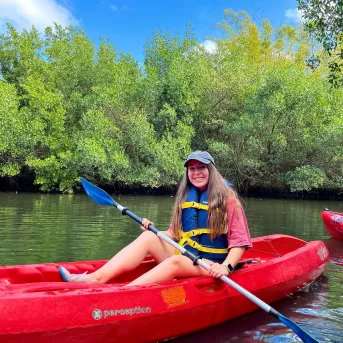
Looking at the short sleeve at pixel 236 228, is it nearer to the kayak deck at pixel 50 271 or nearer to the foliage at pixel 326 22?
the kayak deck at pixel 50 271

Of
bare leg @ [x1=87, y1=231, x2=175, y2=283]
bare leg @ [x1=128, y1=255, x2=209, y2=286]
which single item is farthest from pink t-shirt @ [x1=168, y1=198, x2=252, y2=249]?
bare leg @ [x1=87, y1=231, x2=175, y2=283]

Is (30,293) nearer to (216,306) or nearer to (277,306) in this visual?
(216,306)

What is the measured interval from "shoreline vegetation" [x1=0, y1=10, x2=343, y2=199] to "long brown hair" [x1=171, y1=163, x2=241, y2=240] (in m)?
14.2

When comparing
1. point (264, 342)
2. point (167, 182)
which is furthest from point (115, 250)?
point (167, 182)

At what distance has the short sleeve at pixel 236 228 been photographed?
338 cm

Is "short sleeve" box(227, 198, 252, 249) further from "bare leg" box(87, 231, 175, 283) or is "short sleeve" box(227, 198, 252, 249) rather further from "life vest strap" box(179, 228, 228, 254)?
"bare leg" box(87, 231, 175, 283)

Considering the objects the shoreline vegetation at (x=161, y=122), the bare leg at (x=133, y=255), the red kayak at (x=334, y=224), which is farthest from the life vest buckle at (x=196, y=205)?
the shoreline vegetation at (x=161, y=122)

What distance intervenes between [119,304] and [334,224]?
577cm

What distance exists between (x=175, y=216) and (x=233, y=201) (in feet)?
1.61

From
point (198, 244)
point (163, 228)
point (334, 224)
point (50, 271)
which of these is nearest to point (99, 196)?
point (50, 271)

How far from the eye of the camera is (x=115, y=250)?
19.8ft

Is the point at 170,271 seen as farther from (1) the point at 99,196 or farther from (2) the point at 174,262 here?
(1) the point at 99,196

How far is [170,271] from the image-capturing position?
3195 millimetres

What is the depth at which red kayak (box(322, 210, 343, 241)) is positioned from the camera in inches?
294
